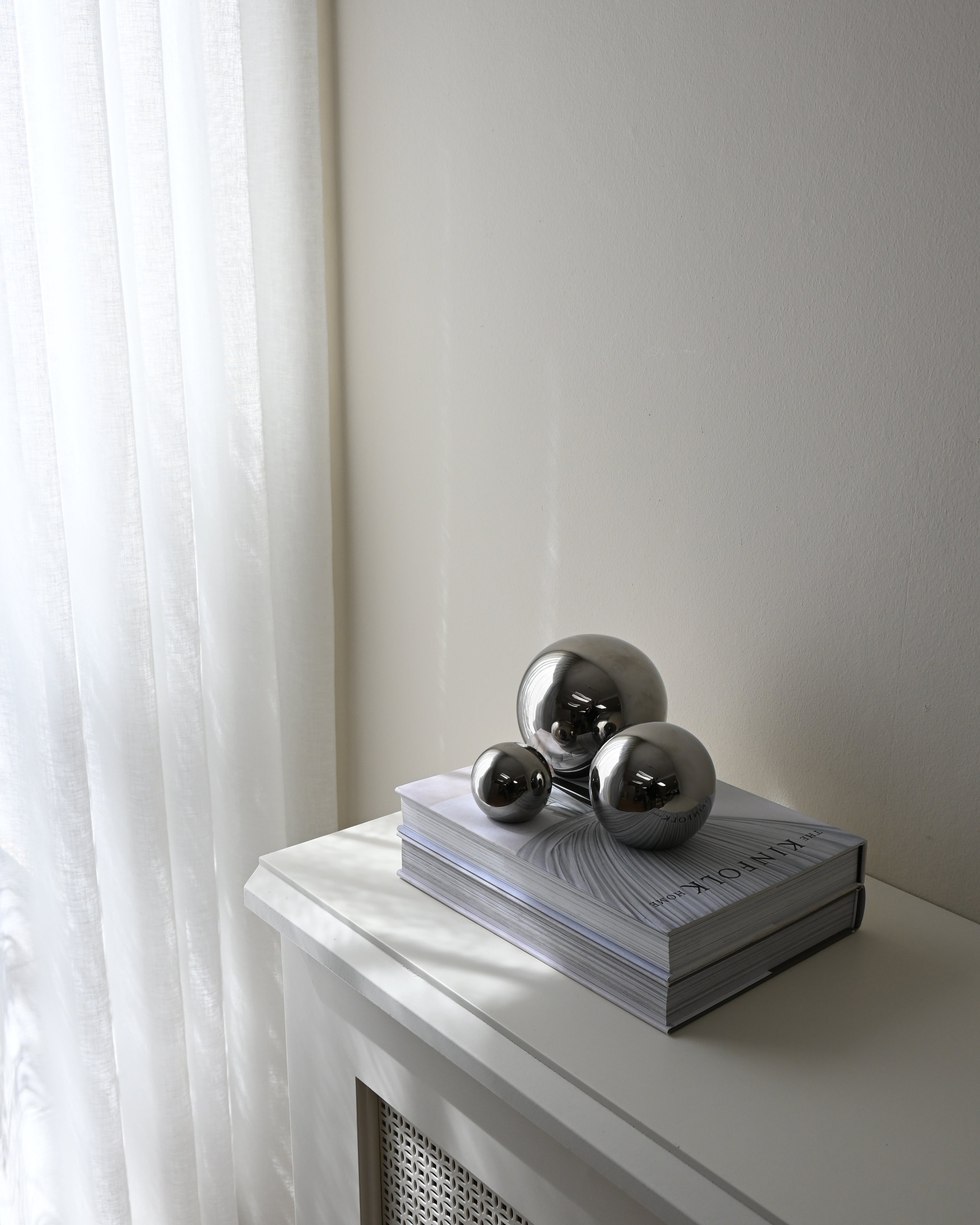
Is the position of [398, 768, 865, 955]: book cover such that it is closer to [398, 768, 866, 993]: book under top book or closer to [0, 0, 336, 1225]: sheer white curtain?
[398, 768, 866, 993]: book under top book

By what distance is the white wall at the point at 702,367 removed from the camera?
2.15 feet

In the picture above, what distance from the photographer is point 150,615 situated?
102cm

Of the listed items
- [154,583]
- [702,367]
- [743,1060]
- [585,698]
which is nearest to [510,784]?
[585,698]

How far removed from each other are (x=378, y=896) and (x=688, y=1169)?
1.02 feet

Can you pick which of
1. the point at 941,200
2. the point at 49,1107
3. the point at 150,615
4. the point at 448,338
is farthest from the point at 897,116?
the point at 49,1107

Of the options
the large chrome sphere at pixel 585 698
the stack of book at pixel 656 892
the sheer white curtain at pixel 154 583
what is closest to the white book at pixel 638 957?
the stack of book at pixel 656 892

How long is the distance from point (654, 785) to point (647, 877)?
6 cm

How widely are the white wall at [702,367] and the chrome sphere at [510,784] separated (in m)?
0.20

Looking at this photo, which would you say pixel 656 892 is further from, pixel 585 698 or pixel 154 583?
pixel 154 583

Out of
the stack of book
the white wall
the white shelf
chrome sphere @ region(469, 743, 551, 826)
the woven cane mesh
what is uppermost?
the white wall

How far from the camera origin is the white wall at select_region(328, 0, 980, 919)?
655 mm

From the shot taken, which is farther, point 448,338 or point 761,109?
point 448,338

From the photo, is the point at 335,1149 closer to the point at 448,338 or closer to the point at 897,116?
the point at 448,338

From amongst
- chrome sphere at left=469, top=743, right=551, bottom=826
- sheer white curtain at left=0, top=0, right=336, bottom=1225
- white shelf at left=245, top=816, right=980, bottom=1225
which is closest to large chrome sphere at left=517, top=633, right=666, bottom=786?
chrome sphere at left=469, top=743, right=551, bottom=826
